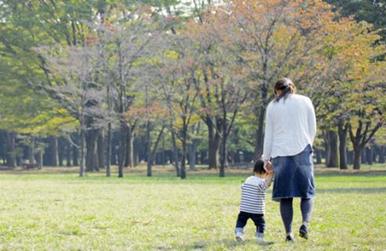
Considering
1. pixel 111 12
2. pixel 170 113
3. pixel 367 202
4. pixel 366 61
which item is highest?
pixel 111 12

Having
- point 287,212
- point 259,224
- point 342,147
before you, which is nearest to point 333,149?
point 342,147

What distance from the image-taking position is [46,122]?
4481 cm

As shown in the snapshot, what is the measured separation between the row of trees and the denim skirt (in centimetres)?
2269

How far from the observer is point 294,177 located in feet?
24.2

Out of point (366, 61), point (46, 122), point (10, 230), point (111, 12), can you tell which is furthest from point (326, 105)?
point (10, 230)

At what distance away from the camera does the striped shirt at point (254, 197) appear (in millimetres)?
7684

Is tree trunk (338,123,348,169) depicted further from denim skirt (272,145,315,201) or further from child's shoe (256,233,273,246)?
denim skirt (272,145,315,201)

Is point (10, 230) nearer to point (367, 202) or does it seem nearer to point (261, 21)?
point (367, 202)

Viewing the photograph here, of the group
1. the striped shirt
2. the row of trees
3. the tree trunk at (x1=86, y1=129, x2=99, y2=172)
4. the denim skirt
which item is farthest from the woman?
the tree trunk at (x1=86, y1=129, x2=99, y2=172)

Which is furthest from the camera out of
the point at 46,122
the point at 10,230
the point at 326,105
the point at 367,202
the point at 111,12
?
the point at 46,122

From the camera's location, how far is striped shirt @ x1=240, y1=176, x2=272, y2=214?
7684mm

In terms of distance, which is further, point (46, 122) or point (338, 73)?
point (46, 122)

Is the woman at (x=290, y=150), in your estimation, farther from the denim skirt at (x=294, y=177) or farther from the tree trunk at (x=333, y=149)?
the tree trunk at (x=333, y=149)

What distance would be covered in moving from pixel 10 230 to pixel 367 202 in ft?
26.5
